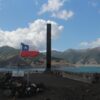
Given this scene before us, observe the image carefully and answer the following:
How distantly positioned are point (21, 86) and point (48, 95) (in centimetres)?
205

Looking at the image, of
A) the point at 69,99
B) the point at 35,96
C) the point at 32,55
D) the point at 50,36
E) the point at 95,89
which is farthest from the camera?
the point at 50,36

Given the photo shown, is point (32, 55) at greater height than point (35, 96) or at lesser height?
greater

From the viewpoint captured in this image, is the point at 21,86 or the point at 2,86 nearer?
the point at 21,86

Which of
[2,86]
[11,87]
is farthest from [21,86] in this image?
[2,86]

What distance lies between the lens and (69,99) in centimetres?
2003

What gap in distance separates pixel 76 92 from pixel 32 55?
227 inches

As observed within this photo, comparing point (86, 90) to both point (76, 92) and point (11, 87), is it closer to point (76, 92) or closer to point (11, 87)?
point (76, 92)

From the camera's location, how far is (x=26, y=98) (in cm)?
2111

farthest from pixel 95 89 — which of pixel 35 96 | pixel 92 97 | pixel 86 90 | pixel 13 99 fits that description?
pixel 13 99

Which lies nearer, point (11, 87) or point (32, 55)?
point (11, 87)

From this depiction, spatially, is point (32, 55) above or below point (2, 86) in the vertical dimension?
above

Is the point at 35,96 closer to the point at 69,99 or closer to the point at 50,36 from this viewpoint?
the point at 69,99

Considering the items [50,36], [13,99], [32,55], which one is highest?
[50,36]

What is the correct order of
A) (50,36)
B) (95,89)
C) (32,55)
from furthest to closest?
1. (50,36)
2. (32,55)
3. (95,89)
